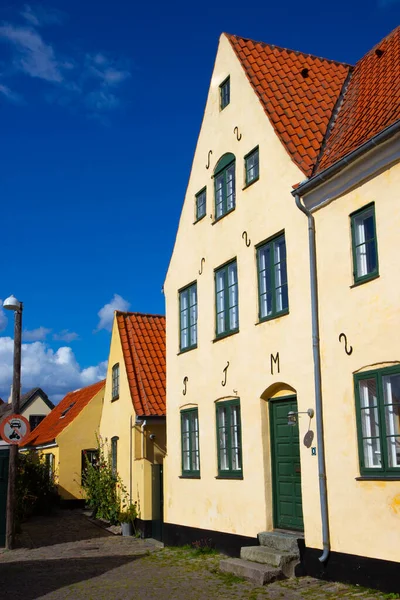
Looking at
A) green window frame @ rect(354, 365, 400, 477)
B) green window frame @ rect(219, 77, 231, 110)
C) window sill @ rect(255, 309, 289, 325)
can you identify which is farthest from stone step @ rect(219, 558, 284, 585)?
green window frame @ rect(219, 77, 231, 110)

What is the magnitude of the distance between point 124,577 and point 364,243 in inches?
261

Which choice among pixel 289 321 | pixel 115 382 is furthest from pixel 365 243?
pixel 115 382

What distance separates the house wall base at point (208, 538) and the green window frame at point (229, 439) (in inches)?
44.7

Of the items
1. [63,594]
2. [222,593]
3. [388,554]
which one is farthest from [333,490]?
[63,594]

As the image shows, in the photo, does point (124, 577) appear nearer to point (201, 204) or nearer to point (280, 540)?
point (280, 540)

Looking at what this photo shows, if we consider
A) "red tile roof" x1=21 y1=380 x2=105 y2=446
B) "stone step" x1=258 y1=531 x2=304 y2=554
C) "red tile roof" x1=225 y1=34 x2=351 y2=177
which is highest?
"red tile roof" x1=225 y1=34 x2=351 y2=177

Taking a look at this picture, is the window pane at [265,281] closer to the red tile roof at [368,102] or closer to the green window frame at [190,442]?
the red tile roof at [368,102]

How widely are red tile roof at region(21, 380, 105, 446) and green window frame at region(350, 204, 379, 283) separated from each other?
1938cm

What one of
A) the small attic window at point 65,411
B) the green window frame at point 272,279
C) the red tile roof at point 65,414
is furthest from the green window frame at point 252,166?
the small attic window at point 65,411

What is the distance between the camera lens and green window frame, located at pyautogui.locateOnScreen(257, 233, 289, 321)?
39.0 ft

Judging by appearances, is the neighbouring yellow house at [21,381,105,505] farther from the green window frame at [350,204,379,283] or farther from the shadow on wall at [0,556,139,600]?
Result: the green window frame at [350,204,379,283]

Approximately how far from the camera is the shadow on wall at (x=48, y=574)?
10.3 metres

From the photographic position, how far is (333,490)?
9.97 meters

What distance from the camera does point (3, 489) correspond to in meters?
16.2
